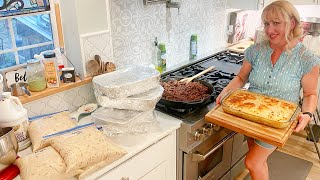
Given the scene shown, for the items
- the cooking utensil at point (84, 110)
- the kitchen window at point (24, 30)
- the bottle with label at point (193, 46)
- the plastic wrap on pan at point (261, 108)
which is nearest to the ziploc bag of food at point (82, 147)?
the cooking utensil at point (84, 110)

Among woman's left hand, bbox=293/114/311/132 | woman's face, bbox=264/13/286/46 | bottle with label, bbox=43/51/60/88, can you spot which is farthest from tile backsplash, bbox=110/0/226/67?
woman's left hand, bbox=293/114/311/132

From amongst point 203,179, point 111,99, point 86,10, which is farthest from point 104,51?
point 203,179

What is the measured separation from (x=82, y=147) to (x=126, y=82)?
0.45m

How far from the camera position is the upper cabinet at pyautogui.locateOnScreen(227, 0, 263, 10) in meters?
2.54

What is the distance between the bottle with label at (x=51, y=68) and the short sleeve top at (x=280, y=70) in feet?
3.84

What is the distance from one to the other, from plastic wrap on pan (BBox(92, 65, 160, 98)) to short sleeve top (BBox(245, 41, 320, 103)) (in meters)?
0.66

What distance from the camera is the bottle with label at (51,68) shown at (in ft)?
5.10

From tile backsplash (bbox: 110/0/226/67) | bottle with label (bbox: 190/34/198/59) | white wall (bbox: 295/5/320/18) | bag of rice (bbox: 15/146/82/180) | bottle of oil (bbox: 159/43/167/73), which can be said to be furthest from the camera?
white wall (bbox: 295/5/320/18)

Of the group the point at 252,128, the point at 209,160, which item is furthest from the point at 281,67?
the point at 209,160

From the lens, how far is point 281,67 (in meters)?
1.71

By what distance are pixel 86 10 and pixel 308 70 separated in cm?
128

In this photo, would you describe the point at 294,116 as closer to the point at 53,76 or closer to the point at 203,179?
the point at 203,179

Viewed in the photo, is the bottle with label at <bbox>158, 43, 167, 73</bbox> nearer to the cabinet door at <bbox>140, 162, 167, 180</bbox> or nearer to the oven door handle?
the oven door handle

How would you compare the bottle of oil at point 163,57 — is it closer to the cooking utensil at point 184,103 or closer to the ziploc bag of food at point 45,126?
the cooking utensil at point 184,103
